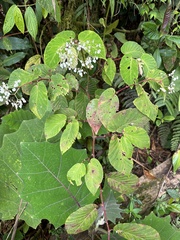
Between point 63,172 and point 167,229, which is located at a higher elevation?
point 63,172

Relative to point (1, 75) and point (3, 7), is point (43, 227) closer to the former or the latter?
point (1, 75)

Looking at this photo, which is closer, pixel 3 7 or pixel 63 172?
pixel 63 172

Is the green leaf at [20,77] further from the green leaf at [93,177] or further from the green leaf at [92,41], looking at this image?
the green leaf at [93,177]

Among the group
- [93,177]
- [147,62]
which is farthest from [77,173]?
[147,62]

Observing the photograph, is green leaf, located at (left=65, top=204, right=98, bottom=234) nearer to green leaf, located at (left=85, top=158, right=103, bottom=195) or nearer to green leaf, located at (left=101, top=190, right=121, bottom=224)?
green leaf, located at (left=85, top=158, right=103, bottom=195)

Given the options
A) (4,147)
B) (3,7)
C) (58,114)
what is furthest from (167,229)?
(3,7)

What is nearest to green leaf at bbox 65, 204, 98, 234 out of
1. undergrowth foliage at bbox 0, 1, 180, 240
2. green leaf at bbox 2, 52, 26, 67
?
undergrowth foliage at bbox 0, 1, 180, 240

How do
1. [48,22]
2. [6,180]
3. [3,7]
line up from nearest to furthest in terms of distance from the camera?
[6,180], [3,7], [48,22]

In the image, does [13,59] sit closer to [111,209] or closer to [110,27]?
[110,27]
